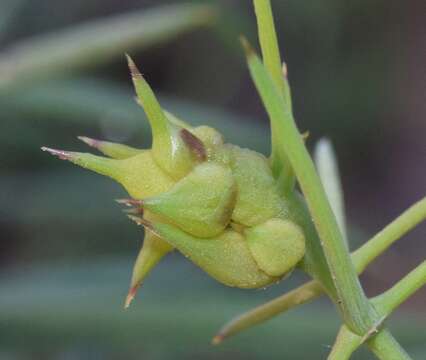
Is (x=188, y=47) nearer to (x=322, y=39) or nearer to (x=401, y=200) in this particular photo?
(x=322, y=39)

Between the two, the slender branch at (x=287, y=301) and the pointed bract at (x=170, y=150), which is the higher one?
the pointed bract at (x=170, y=150)

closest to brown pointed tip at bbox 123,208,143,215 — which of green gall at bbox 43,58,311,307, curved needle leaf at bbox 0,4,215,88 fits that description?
green gall at bbox 43,58,311,307

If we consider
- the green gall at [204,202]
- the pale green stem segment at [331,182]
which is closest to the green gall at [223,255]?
the green gall at [204,202]

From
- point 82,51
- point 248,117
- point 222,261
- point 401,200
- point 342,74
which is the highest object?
point 222,261

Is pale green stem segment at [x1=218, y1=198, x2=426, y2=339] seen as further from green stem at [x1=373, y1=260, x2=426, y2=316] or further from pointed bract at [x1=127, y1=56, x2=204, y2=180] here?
pointed bract at [x1=127, y1=56, x2=204, y2=180]

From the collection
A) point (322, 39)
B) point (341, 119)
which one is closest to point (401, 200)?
point (341, 119)

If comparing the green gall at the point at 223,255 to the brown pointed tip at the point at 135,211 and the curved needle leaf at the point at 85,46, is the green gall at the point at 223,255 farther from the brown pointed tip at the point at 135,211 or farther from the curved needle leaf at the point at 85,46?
the curved needle leaf at the point at 85,46
